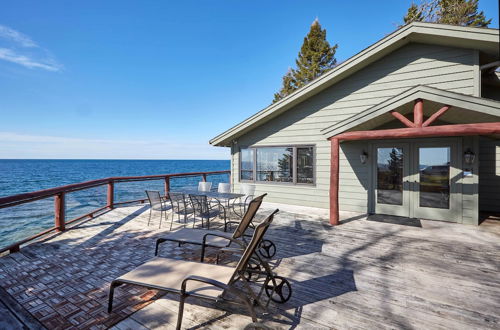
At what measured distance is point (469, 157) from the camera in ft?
16.3

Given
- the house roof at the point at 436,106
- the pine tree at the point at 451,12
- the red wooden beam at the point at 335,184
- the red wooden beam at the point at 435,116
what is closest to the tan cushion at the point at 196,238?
the red wooden beam at the point at 335,184

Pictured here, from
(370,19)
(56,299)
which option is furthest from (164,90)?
(56,299)

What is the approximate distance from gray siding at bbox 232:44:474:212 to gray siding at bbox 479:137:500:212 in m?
2.09

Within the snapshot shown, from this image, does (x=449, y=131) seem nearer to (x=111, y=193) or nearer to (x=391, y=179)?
(x=391, y=179)

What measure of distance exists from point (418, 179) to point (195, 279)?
615cm

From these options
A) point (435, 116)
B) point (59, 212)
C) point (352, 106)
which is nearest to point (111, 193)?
point (59, 212)

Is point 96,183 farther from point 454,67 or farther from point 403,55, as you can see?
point 454,67

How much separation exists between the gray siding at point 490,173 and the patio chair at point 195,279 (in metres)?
7.43

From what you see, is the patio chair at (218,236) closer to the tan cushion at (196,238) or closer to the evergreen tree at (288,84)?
the tan cushion at (196,238)

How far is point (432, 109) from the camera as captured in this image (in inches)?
206

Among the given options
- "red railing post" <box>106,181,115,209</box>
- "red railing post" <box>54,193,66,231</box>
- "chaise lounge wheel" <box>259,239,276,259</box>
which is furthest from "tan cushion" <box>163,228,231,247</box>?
"red railing post" <box>106,181,115,209</box>

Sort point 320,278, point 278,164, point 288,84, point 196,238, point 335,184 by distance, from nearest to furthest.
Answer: point 320,278 < point 196,238 < point 335,184 < point 278,164 < point 288,84

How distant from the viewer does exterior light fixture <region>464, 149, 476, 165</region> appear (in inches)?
195

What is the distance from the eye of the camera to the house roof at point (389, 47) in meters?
4.72
